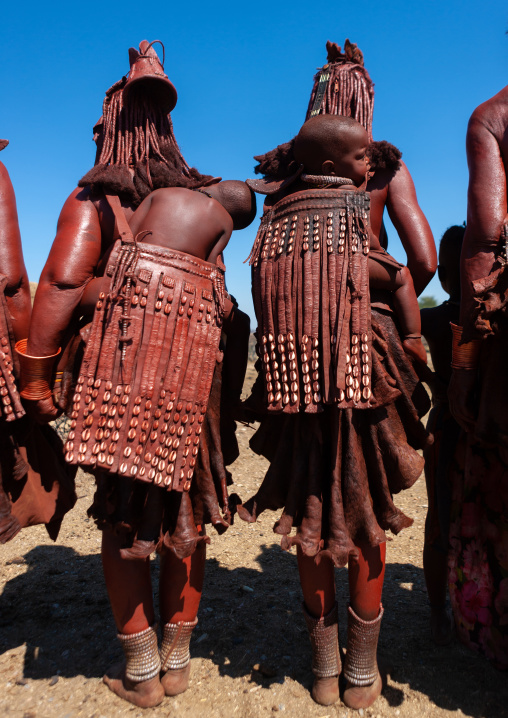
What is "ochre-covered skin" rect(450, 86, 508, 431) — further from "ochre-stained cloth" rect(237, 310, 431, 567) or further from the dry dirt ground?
the dry dirt ground

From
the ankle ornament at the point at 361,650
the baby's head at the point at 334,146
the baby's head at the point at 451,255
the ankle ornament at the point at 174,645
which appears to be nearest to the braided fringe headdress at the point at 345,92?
the baby's head at the point at 334,146

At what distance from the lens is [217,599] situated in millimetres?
3270

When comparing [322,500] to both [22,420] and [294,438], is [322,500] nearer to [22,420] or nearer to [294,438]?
[294,438]

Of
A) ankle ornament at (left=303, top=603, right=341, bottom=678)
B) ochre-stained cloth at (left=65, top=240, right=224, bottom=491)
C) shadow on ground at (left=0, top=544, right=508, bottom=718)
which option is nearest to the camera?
ochre-stained cloth at (left=65, top=240, right=224, bottom=491)

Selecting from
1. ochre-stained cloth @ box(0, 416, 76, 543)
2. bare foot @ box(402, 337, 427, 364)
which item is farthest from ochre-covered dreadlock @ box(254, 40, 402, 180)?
ochre-stained cloth @ box(0, 416, 76, 543)

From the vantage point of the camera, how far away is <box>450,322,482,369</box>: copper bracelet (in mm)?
2062

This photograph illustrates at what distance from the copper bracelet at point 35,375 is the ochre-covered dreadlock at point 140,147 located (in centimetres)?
74

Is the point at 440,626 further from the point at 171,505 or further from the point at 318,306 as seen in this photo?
the point at 318,306

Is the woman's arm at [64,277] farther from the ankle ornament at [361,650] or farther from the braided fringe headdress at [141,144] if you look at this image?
the ankle ornament at [361,650]

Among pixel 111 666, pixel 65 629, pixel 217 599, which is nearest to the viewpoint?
pixel 111 666

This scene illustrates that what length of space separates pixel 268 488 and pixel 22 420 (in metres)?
1.13

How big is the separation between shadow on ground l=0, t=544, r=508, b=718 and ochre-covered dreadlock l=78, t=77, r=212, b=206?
217 cm

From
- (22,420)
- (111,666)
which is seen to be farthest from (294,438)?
(111,666)

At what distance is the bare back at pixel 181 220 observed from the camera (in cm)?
212
